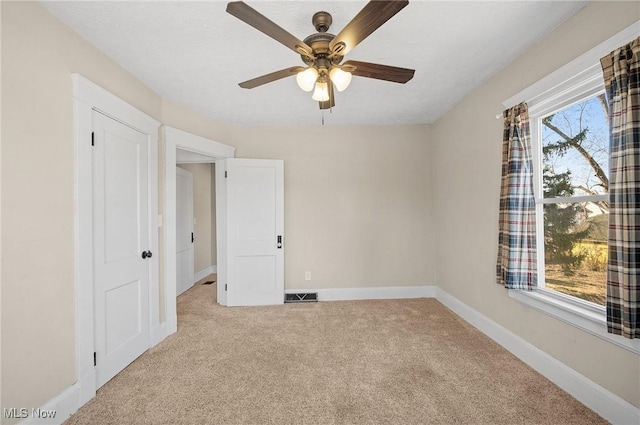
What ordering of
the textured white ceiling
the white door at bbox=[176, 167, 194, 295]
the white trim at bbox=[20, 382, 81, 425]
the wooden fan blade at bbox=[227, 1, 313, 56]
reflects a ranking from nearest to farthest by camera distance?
the wooden fan blade at bbox=[227, 1, 313, 56] < the white trim at bbox=[20, 382, 81, 425] < the textured white ceiling < the white door at bbox=[176, 167, 194, 295]

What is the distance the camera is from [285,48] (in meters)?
2.02

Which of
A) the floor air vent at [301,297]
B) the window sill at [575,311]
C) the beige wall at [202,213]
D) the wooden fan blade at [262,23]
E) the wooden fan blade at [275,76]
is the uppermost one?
the wooden fan blade at [262,23]

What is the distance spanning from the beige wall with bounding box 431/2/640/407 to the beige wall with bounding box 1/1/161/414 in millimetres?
3434

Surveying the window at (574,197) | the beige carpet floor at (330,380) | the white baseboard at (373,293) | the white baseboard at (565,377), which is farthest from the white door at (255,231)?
the window at (574,197)

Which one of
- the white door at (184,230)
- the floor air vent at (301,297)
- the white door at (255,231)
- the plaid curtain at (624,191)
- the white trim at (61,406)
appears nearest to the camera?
the plaid curtain at (624,191)

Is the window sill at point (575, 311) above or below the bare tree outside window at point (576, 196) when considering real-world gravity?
below

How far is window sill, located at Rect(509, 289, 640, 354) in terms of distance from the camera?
1.53m

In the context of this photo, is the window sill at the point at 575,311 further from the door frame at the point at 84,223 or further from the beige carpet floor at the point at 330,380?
the door frame at the point at 84,223

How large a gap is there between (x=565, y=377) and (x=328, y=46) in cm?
275

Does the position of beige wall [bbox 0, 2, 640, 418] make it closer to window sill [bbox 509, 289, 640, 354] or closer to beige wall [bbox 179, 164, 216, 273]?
window sill [bbox 509, 289, 640, 354]

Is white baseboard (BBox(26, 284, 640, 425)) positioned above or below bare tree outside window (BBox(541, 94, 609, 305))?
below

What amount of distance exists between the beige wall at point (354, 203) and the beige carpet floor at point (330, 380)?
966 mm

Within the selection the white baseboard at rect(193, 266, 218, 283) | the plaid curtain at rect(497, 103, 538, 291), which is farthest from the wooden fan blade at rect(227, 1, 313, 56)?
the white baseboard at rect(193, 266, 218, 283)

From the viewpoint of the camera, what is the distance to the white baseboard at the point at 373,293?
386 cm
